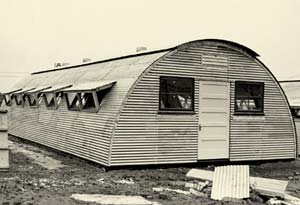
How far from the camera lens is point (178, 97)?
44.9 feet

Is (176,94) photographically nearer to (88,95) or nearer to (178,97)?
(178,97)

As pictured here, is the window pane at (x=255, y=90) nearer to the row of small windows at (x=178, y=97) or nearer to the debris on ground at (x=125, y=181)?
the row of small windows at (x=178, y=97)

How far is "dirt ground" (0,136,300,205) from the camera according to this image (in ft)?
29.3

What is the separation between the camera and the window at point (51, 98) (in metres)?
17.3

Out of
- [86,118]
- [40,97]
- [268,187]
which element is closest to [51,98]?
[40,97]

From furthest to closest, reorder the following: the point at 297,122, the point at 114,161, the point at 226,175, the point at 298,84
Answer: the point at 298,84, the point at 297,122, the point at 114,161, the point at 226,175

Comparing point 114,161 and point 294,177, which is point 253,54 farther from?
point 114,161

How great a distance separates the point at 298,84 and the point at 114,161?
15521 millimetres

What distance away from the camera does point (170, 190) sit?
10.1 metres

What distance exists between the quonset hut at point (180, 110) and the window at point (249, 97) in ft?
0.10

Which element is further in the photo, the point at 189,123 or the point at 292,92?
the point at 292,92

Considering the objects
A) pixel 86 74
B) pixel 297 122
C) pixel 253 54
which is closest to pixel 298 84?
pixel 297 122

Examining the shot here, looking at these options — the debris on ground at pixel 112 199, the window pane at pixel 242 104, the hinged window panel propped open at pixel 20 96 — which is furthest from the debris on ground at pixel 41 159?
the window pane at pixel 242 104

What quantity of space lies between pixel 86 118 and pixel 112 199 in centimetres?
581
